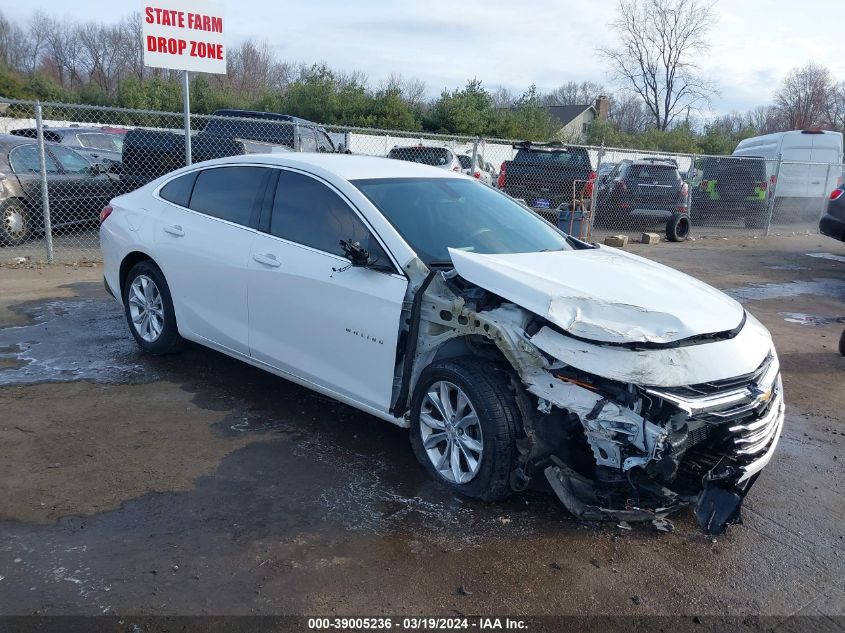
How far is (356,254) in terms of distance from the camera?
4.05m

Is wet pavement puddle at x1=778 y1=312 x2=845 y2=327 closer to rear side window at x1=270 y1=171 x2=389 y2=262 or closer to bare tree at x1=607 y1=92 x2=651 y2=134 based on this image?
rear side window at x1=270 y1=171 x2=389 y2=262

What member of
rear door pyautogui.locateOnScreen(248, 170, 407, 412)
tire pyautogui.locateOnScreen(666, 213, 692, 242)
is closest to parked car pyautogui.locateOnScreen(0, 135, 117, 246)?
rear door pyautogui.locateOnScreen(248, 170, 407, 412)

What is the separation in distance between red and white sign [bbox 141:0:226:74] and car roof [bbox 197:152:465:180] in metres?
4.88

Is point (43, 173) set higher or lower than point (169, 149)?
lower

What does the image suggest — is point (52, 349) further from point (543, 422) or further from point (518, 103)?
point (518, 103)

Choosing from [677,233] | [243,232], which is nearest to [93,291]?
[243,232]

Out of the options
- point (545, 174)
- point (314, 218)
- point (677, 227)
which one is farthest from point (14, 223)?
point (677, 227)

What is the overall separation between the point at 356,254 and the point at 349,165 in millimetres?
1088

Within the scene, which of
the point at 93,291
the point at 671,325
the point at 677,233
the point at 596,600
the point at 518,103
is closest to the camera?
the point at 596,600

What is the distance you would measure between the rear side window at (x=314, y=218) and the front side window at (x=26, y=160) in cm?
715

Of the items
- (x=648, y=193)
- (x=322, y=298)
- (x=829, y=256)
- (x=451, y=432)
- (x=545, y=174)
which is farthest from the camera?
(x=648, y=193)

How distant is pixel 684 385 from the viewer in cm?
331

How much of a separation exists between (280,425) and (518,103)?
34630 mm

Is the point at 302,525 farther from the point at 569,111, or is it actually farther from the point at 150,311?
the point at 569,111
